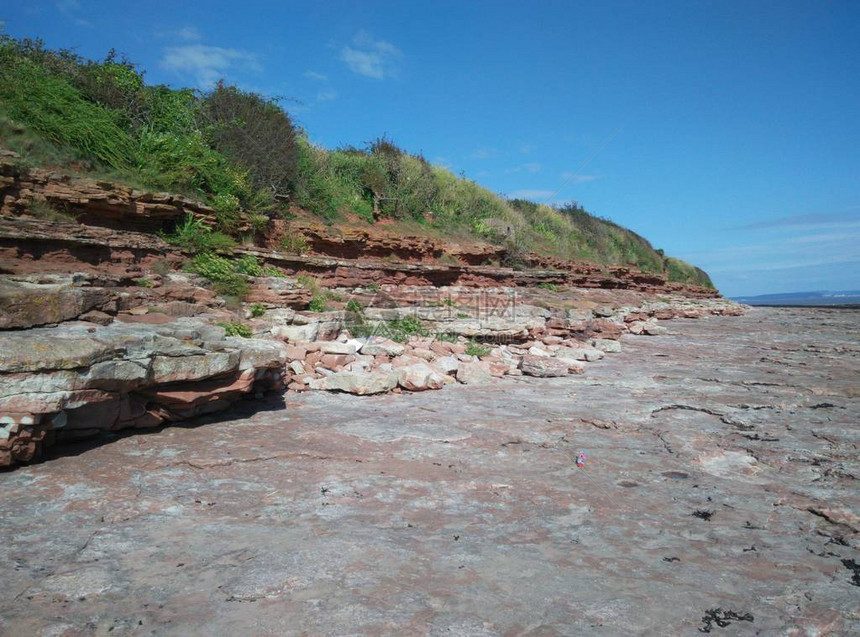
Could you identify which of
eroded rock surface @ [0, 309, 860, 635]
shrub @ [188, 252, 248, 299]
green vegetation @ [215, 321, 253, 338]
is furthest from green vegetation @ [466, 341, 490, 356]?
shrub @ [188, 252, 248, 299]

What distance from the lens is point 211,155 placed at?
9945mm

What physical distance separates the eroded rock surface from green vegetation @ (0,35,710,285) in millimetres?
5734

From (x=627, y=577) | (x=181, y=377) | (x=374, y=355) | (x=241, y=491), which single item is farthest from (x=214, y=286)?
(x=627, y=577)

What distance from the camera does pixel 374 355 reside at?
292 inches

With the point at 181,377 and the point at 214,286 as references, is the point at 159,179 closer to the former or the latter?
the point at 214,286

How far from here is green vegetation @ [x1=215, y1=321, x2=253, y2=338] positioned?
5940 millimetres

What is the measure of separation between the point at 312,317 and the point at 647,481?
20.0 ft

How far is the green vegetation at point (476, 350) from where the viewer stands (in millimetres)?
8336

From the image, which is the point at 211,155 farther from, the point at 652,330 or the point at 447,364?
the point at 652,330

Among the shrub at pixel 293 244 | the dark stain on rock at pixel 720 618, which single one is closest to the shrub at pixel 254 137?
the shrub at pixel 293 244

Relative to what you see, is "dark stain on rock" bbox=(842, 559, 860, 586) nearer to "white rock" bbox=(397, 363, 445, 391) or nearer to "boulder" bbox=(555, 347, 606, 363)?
"white rock" bbox=(397, 363, 445, 391)

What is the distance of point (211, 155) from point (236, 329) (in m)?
5.45

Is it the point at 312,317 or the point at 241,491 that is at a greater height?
the point at 312,317

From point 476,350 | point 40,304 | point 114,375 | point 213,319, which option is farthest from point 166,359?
point 476,350
